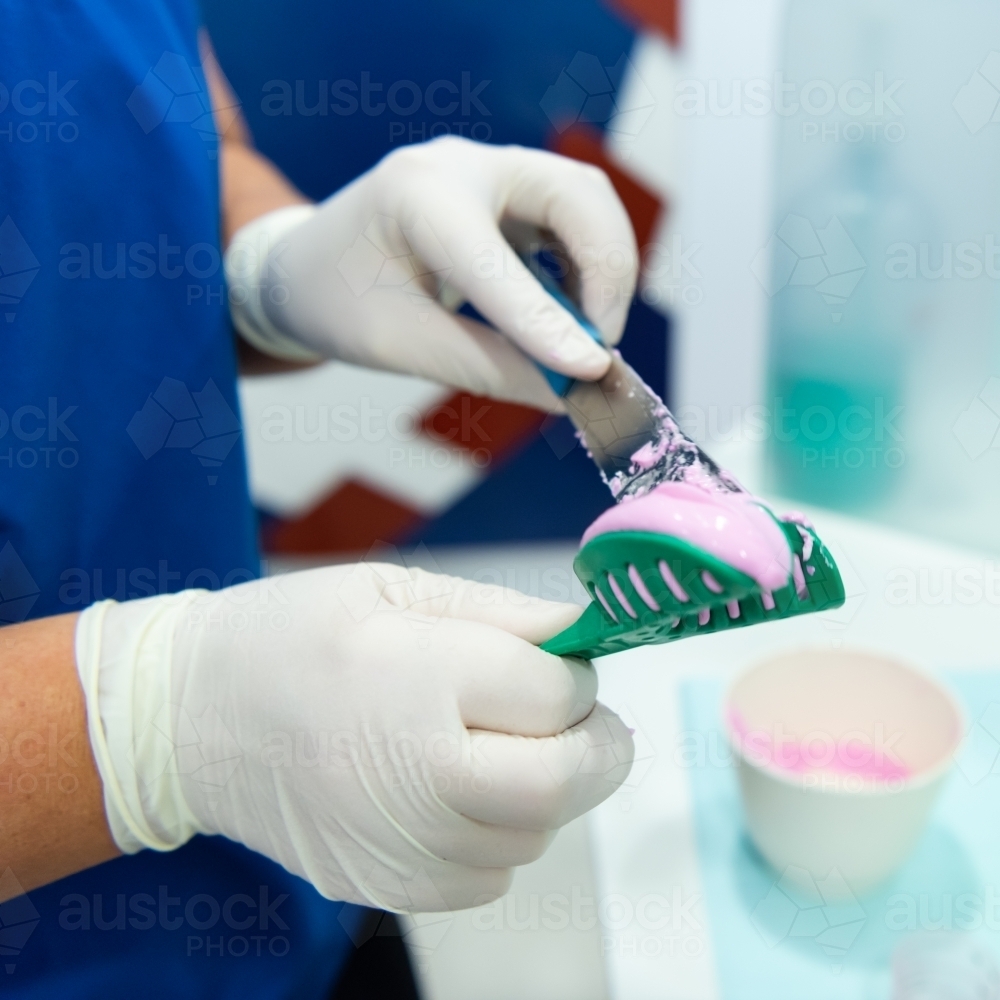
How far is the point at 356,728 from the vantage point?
473mm

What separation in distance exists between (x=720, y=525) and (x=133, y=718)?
0.33 meters

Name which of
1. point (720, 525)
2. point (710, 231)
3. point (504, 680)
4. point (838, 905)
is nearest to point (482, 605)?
point (504, 680)

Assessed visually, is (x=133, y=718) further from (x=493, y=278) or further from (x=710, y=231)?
(x=710, y=231)

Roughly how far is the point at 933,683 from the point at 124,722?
1.62ft

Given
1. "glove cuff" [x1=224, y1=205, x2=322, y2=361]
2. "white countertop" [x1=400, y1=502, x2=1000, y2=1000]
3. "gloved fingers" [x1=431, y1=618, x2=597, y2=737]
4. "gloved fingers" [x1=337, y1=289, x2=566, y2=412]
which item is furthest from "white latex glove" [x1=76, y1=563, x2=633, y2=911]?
"glove cuff" [x1=224, y1=205, x2=322, y2=361]

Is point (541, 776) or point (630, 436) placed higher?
point (630, 436)

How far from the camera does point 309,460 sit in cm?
146

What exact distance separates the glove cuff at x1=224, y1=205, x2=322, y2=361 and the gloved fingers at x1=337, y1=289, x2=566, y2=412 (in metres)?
0.10

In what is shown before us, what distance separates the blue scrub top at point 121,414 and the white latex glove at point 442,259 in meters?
0.08

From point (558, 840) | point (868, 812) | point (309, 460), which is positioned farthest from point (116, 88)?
point (558, 840)

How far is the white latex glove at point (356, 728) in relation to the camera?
18.5 inches

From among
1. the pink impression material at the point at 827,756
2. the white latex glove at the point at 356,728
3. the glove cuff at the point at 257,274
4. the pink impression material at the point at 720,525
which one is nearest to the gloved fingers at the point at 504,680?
the white latex glove at the point at 356,728

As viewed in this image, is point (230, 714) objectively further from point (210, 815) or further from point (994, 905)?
point (994, 905)

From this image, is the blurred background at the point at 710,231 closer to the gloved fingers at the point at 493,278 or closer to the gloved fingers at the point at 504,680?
the gloved fingers at the point at 493,278
